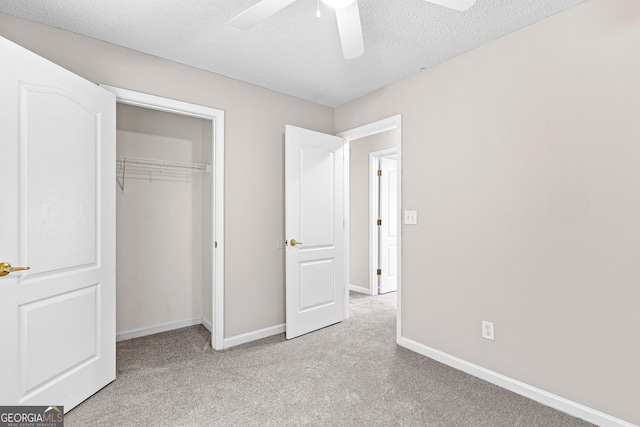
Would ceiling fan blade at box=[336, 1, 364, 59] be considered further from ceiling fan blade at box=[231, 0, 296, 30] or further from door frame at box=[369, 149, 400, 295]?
door frame at box=[369, 149, 400, 295]

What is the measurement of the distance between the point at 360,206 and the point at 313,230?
1750 mm

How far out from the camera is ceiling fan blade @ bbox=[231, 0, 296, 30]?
4.69 feet

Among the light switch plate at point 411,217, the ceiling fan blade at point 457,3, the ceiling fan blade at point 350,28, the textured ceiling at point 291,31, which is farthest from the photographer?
the light switch plate at point 411,217

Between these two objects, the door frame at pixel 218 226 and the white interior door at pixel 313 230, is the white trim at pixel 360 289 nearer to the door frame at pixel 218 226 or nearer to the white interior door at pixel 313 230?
the white interior door at pixel 313 230

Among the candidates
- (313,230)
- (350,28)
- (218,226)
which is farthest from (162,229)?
(350,28)

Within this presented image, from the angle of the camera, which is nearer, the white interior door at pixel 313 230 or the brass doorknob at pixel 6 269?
the brass doorknob at pixel 6 269

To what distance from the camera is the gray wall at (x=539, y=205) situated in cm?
172

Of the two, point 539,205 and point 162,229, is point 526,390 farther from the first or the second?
point 162,229

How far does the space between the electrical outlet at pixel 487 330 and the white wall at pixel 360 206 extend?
2456mm

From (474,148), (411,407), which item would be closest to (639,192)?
(474,148)

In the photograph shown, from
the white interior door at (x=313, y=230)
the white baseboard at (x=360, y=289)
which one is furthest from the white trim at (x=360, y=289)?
the white interior door at (x=313, y=230)

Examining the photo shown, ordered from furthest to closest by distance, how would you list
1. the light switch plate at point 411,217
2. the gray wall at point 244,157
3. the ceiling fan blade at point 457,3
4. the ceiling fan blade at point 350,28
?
the light switch plate at point 411,217, the gray wall at point 244,157, the ceiling fan blade at point 350,28, the ceiling fan blade at point 457,3

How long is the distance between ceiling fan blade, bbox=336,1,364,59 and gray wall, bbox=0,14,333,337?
55.4 inches

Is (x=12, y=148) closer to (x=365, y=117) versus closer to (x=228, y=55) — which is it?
(x=228, y=55)
